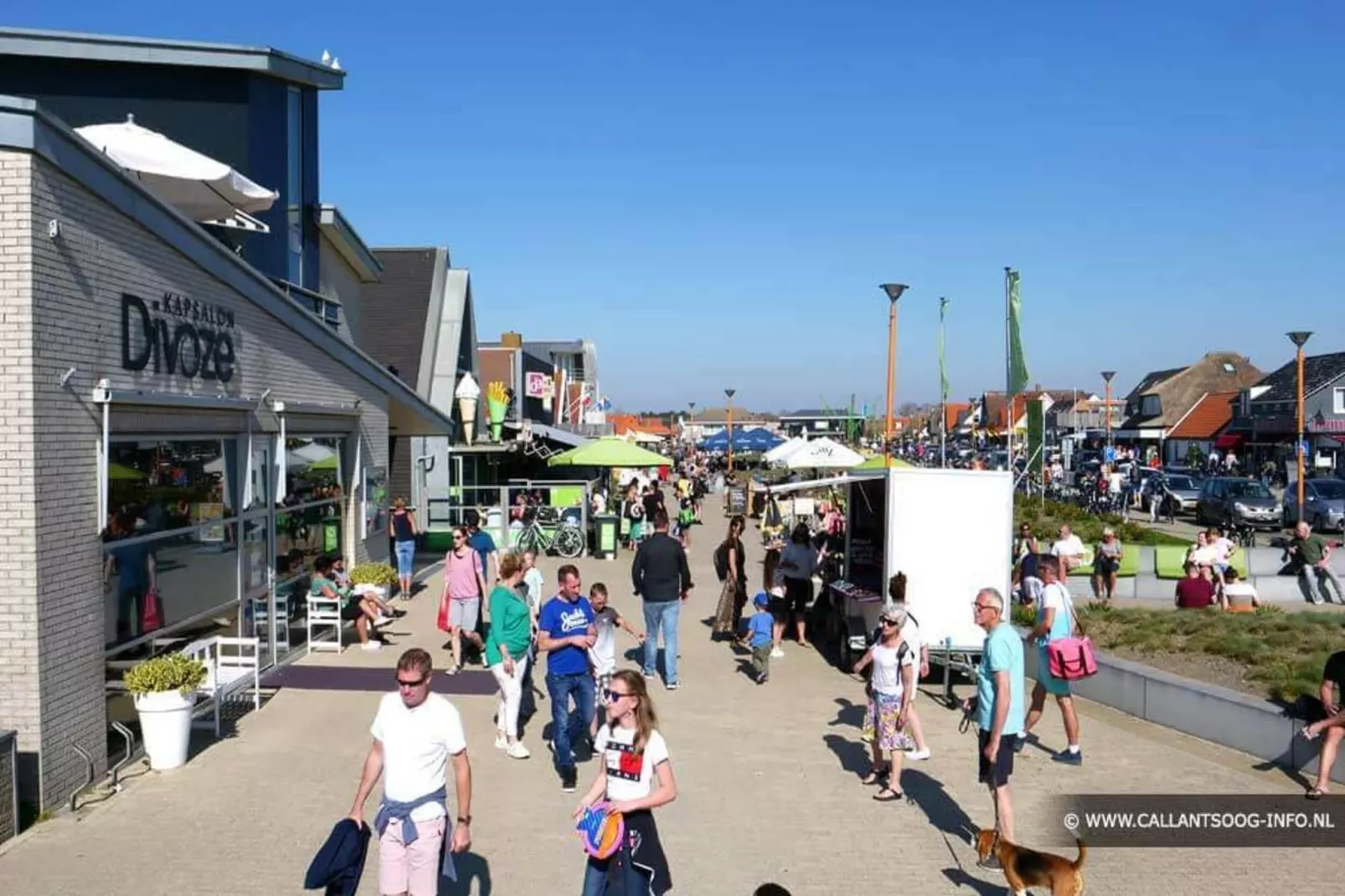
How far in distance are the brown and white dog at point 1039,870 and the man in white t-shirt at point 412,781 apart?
277 cm

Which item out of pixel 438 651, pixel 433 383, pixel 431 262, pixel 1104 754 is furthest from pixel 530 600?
pixel 431 262

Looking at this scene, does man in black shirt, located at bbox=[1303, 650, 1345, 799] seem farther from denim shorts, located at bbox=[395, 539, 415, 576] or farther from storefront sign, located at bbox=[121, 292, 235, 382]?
denim shorts, located at bbox=[395, 539, 415, 576]

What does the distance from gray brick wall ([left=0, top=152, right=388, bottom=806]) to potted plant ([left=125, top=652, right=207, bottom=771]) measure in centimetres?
30

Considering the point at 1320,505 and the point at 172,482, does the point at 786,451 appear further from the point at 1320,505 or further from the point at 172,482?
the point at 172,482

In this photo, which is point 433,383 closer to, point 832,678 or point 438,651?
point 438,651

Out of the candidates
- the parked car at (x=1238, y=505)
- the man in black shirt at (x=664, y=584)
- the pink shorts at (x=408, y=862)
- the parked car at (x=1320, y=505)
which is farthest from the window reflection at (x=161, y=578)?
the parked car at (x=1320, y=505)

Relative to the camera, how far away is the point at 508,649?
370 inches

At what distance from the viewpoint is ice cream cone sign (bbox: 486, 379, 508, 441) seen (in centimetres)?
3000

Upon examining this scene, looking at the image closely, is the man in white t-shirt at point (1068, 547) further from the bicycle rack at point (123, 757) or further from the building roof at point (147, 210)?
the bicycle rack at point (123, 757)

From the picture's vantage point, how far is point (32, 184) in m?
7.51

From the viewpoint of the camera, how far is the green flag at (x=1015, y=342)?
2355 centimetres

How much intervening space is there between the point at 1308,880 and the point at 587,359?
196 feet

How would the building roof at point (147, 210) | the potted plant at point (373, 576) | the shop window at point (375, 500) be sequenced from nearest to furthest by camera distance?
the building roof at point (147, 210)
the potted plant at point (373, 576)
the shop window at point (375, 500)

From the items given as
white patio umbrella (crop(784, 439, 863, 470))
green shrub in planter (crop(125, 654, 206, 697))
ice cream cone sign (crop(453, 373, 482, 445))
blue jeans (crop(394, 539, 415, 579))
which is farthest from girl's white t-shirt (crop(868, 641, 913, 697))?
ice cream cone sign (crop(453, 373, 482, 445))
